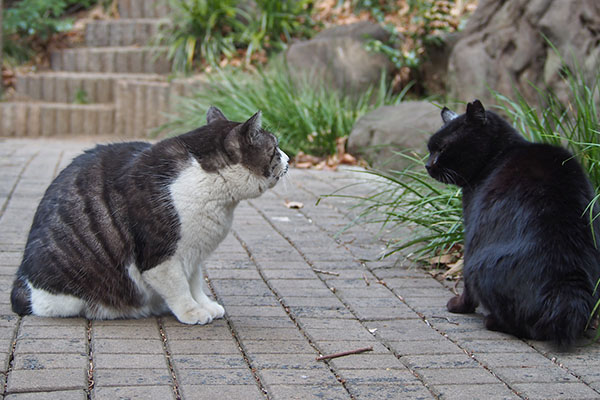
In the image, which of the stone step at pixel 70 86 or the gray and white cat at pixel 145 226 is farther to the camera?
the stone step at pixel 70 86

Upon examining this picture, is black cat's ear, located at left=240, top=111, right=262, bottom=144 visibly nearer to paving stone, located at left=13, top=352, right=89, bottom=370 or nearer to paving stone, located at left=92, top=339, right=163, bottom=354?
paving stone, located at left=92, top=339, right=163, bottom=354

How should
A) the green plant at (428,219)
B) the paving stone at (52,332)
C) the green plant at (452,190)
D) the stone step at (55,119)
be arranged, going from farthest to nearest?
the stone step at (55,119) → the green plant at (428,219) → the green plant at (452,190) → the paving stone at (52,332)

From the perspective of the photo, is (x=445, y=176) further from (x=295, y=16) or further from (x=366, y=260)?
(x=295, y=16)

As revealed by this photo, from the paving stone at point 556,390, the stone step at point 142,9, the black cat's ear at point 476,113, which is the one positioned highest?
the black cat's ear at point 476,113

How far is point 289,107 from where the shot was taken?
8.15 metres

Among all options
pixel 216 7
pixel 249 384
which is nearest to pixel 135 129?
pixel 216 7

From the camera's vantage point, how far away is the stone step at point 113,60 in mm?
11375

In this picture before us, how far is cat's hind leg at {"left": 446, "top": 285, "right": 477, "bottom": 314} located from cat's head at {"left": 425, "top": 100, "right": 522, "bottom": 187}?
59cm

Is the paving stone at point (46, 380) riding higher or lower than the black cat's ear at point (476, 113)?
lower

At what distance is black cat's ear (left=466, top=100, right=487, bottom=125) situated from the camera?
3693 millimetres

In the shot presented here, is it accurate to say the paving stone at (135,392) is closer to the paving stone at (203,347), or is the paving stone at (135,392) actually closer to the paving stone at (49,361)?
the paving stone at (49,361)

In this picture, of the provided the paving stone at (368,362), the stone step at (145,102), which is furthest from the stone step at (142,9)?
the paving stone at (368,362)

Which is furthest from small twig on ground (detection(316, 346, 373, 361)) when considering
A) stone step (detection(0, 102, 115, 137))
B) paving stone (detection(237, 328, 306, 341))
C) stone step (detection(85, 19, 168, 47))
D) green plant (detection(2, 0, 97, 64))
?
green plant (detection(2, 0, 97, 64))

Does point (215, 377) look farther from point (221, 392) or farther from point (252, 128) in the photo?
point (252, 128)
